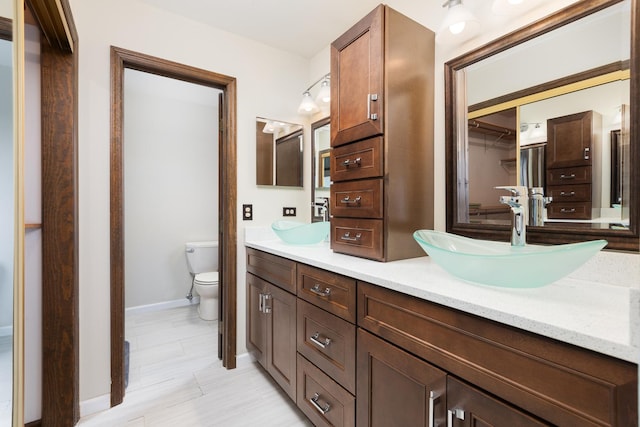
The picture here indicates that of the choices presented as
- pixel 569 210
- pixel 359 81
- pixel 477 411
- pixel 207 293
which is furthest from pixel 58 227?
pixel 569 210

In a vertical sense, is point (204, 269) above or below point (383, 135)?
below

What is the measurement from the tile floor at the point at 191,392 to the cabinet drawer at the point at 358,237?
95cm

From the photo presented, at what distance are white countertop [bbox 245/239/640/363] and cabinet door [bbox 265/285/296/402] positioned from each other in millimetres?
513

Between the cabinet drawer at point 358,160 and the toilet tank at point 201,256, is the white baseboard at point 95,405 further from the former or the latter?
the cabinet drawer at point 358,160

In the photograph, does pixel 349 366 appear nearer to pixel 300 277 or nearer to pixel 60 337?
pixel 300 277

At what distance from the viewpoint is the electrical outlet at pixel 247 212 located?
6.88 feet

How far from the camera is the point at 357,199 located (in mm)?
1396

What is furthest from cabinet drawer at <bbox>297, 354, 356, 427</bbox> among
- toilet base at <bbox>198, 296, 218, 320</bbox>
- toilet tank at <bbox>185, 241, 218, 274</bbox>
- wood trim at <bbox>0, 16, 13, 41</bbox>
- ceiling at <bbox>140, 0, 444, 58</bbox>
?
toilet tank at <bbox>185, 241, 218, 274</bbox>

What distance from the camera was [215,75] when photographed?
6.45ft

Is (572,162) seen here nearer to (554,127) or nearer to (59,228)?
(554,127)

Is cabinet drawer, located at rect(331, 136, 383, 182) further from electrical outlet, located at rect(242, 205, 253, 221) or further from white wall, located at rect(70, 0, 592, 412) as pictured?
electrical outlet, located at rect(242, 205, 253, 221)

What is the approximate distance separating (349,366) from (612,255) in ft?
3.23

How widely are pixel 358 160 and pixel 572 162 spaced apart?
82 cm

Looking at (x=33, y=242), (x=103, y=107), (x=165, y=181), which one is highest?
(x=103, y=107)
